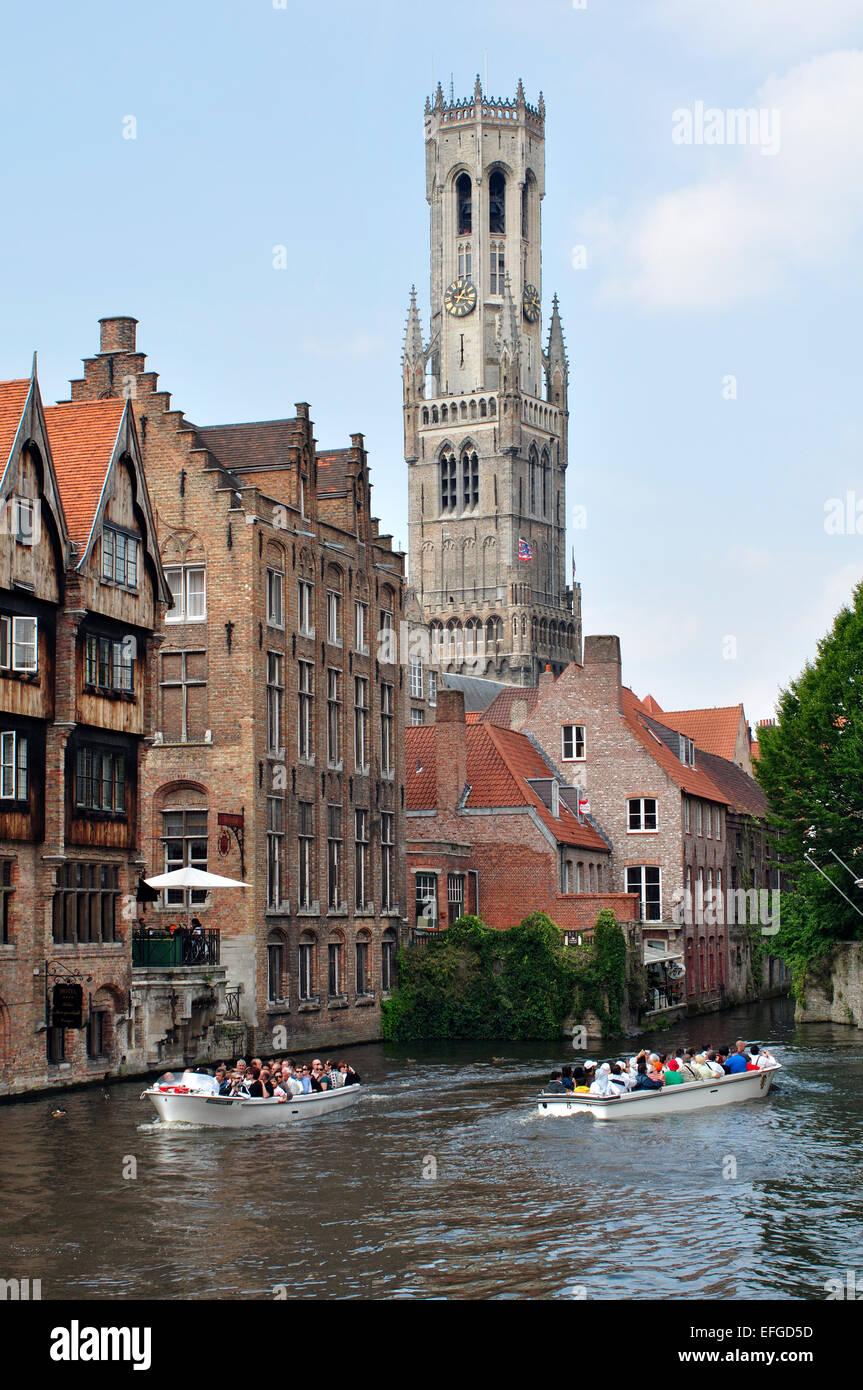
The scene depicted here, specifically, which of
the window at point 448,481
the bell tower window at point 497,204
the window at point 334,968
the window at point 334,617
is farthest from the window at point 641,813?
the bell tower window at point 497,204

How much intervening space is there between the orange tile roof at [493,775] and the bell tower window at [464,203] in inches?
5139

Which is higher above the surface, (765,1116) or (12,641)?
(12,641)

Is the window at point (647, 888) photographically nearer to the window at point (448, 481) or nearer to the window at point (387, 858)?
the window at point (387, 858)

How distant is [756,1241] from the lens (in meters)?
25.6

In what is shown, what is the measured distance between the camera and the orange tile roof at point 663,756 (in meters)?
68.7

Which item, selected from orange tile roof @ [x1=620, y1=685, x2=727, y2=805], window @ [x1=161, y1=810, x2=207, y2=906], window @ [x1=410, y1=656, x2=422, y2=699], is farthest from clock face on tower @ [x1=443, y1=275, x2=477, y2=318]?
window @ [x1=161, y1=810, x2=207, y2=906]

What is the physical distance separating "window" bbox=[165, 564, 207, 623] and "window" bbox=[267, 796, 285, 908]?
574 cm

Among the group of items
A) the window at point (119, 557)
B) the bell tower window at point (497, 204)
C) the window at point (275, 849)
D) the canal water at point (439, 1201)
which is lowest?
the canal water at point (439, 1201)

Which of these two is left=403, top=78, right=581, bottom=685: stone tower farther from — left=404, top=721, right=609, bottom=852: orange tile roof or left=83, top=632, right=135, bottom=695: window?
left=83, top=632, right=135, bottom=695: window

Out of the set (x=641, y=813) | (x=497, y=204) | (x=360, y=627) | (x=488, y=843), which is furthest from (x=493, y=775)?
(x=497, y=204)

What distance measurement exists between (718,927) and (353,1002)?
23266mm

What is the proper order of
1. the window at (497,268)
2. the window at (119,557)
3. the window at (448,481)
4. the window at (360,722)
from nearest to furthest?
1. the window at (119,557)
2. the window at (360,722)
3. the window at (448,481)
4. the window at (497,268)
